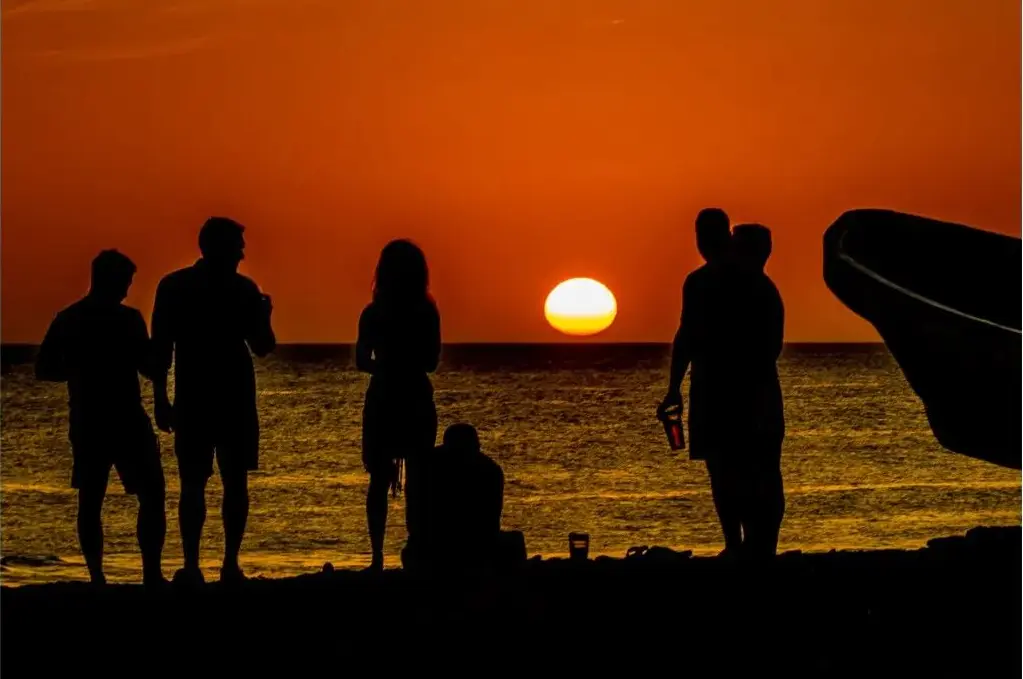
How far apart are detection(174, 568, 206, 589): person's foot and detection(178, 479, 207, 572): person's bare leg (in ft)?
0.06

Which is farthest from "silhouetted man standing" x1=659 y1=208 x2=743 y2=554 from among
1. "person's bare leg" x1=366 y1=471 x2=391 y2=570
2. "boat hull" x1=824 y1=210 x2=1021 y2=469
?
"person's bare leg" x1=366 y1=471 x2=391 y2=570

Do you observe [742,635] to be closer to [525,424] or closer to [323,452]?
[323,452]

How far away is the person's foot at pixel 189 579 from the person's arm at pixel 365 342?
1.31 metres

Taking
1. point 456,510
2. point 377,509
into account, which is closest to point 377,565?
point 377,509

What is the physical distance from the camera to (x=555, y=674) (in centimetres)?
548

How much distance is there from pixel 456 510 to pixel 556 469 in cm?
4342

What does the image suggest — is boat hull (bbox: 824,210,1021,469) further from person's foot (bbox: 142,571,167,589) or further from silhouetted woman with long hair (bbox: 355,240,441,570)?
person's foot (bbox: 142,571,167,589)

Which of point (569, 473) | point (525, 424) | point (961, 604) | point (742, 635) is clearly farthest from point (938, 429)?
point (525, 424)

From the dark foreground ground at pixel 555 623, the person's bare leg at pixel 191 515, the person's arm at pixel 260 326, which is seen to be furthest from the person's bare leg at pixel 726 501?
the person's bare leg at pixel 191 515

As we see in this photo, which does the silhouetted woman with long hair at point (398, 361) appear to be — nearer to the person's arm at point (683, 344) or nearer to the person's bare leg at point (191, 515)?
the person's bare leg at point (191, 515)

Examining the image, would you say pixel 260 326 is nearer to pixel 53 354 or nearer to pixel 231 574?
pixel 53 354

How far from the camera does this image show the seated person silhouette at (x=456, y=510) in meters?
7.34

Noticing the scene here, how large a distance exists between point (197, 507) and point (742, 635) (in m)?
3.01

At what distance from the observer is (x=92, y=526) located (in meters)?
7.61
